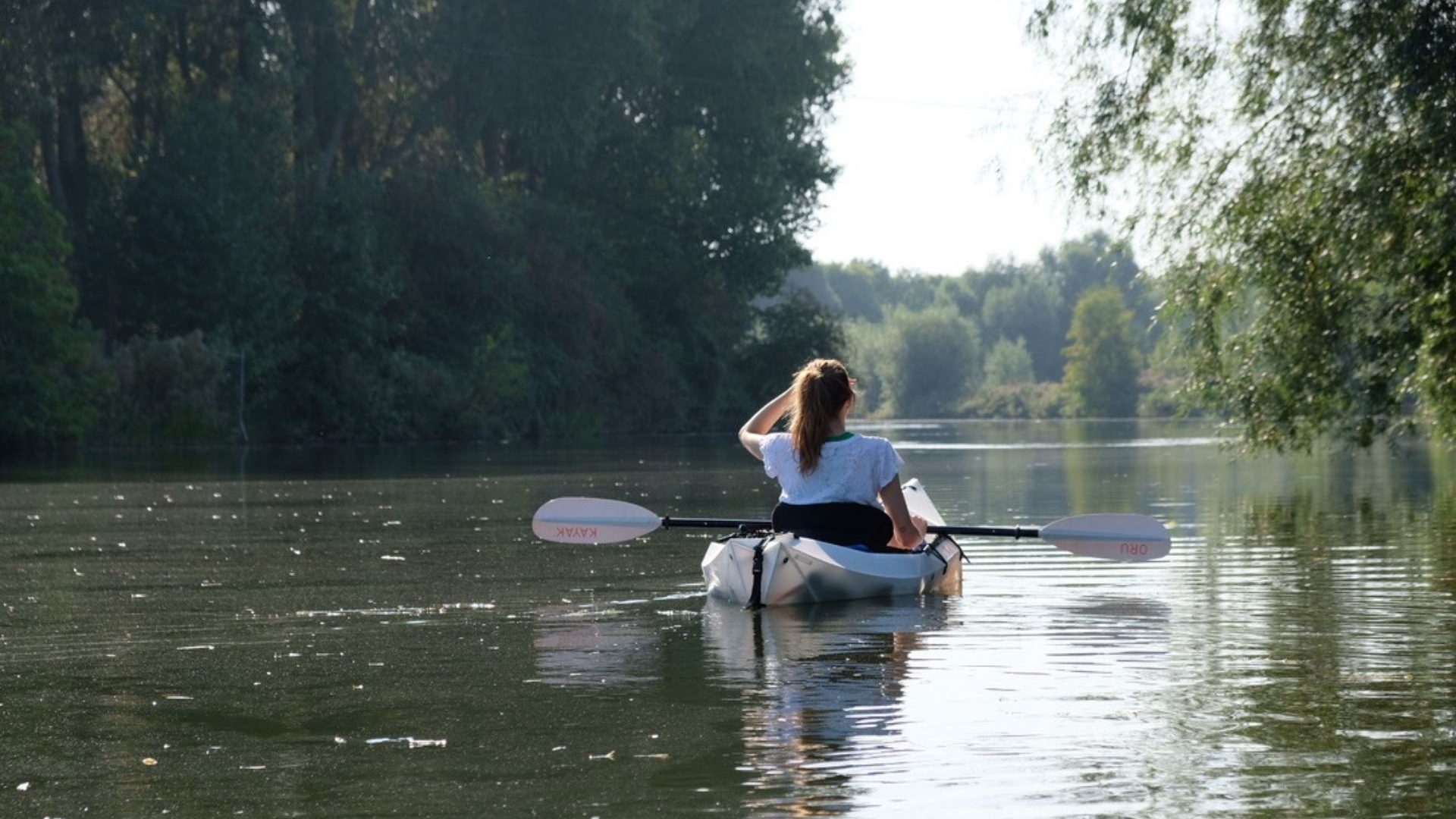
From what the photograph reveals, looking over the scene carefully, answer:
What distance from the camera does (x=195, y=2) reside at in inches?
1905

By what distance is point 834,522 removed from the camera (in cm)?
1170

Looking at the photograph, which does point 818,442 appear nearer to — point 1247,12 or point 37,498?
point 1247,12

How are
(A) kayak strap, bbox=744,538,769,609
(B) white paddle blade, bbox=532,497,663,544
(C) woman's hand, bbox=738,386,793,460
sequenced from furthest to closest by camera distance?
(B) white paddle blade, bbox=532,497,663,544 < (C) woman's hand, bbox=738,386,793,460 < (A) kayak strap, bbox=744,538,769,609

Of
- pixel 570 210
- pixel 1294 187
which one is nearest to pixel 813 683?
pixel 1294 187

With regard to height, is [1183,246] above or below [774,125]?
below

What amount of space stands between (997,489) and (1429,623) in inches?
601

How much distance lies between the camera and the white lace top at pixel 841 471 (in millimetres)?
11469

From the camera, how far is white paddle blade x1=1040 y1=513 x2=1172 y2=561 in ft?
42.4

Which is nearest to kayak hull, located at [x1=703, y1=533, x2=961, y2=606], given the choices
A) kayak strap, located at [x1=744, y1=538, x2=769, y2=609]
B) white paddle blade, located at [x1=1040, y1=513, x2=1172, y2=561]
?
kayak strap, located at [x1=744, y1=538, x2=769, y2=609]

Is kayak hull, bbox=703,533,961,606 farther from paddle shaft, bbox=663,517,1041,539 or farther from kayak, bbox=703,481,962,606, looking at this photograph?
paddle shaft, bbox=663,517,1041,539

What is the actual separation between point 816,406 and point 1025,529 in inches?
80.1

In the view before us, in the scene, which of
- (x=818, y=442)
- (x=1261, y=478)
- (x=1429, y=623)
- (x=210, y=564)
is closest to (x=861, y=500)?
(x=818, y=442)

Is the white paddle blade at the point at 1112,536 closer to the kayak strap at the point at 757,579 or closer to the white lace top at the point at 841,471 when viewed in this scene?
the white lace top at the point at 841,471

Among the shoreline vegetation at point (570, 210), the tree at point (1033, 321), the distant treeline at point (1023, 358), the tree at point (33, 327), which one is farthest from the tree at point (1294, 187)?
the tree at point (1033, 321)
